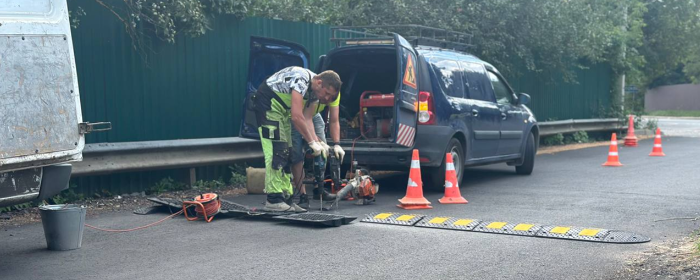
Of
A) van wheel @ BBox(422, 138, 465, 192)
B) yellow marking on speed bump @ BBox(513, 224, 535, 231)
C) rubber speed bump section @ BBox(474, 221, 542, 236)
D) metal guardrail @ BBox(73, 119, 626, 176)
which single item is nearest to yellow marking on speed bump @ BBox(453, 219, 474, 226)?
rubber speed bump section @ BBox(474, 221, 542, 236)

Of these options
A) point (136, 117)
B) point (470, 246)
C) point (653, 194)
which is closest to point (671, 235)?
point (470, 246)

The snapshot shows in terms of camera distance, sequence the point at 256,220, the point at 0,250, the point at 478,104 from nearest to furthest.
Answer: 1. the point at 0,250
2. the point at 256,220
3. the point at 478,104

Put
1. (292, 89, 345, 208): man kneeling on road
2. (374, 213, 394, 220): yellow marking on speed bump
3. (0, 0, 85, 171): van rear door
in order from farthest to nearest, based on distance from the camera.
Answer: (292, 89, 345, 208): man kneeling on road
(374, 213, 394, 220): yellow marking on speed bump
(0, 0, 85, 171): van rear door

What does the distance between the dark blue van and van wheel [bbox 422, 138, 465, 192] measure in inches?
0.5

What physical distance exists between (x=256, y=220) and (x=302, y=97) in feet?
4.23

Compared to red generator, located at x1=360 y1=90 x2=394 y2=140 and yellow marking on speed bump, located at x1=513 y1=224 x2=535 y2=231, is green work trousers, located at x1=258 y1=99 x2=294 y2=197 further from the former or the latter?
yellow marking on speed bump, located at x1=513 y1=224 x2=535 y2=231

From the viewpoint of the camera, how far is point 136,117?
960cm

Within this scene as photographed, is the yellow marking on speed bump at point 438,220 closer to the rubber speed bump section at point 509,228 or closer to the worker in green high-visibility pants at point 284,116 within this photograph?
the rubber speed bump section at point 509,228

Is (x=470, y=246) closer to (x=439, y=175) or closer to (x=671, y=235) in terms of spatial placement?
(x=671, y=235)

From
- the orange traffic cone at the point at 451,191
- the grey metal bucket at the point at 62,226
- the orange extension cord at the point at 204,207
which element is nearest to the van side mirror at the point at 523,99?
the orange traffic cone at the point at 451,191

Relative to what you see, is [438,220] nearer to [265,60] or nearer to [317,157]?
[317,157]

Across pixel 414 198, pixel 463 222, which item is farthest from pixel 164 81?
pixel 463 222

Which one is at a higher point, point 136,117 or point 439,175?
point 136,117

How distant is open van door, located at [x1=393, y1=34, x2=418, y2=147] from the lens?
886cm
